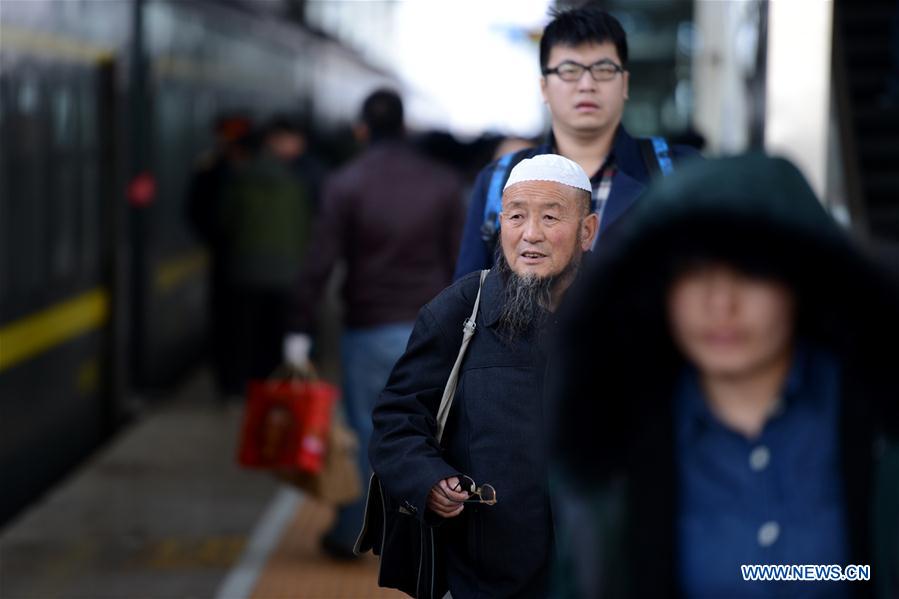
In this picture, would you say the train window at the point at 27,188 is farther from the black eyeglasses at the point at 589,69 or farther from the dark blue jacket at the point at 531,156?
the black eyeglasses at the point at 589,69

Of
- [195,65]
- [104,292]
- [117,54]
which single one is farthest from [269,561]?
[195,65]

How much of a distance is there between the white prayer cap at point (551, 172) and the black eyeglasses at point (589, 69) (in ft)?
2.01

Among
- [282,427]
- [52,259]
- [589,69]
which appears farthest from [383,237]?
[52,259]

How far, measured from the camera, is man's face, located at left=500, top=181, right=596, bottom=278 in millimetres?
3221

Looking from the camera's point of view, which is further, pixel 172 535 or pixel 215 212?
pixel 215 212

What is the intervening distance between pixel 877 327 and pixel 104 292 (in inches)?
344

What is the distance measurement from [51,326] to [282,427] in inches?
99.2

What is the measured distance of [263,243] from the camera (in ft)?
35.5

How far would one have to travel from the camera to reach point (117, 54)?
10969 millimetres

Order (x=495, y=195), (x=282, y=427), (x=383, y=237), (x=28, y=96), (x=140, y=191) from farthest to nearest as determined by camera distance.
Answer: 1. (x=140, y=191)
2. (x=28, y=96)
3. (x=282, y=427)
4. (x=383, y=237)
5. (x=495, y=195)

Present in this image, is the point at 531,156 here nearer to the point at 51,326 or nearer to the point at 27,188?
the point at 27,188

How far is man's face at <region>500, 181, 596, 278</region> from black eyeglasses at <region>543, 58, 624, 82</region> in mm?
665

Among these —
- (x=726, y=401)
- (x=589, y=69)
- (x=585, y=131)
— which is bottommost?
(x=726, y=401)

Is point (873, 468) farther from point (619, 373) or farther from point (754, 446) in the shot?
point (619, 373)
